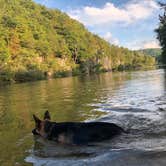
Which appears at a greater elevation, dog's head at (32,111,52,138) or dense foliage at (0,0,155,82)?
dense foliage at (0,0,155,82)

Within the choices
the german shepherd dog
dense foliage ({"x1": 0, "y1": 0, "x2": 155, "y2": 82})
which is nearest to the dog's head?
the german shepherd dog

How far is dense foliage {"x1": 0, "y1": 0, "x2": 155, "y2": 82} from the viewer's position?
96.9 m

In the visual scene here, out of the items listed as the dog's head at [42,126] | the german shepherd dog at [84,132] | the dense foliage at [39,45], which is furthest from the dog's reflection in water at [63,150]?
the dense foliage at [39,45]

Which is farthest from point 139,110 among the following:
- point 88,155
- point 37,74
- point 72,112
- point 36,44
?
point 36,44

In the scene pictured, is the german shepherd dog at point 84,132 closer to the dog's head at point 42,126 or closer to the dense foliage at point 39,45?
the dog's head at point 42,126

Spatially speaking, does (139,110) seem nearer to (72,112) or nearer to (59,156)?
(72,112)

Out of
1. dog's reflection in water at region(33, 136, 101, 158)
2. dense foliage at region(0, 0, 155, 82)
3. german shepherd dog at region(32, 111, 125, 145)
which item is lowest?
dog's reflection in water at region(33, 136, 101, 158)

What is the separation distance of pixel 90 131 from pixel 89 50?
17252cm

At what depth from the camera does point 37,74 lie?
301 ft

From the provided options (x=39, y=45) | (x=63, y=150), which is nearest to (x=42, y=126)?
(x=63, y=150)

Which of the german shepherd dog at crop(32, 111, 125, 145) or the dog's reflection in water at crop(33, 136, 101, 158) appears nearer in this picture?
the dog's reflection in water at crop(33, 136, 101, 158)

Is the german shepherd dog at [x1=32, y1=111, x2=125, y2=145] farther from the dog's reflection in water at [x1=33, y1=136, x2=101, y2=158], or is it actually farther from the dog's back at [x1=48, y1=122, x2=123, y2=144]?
the dog's reflection in water at [x1=33, y1=136, x2=101, y2=158]

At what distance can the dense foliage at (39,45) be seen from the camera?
9688 cm

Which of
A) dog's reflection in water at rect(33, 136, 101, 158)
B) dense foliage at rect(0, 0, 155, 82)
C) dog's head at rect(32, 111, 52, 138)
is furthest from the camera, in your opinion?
dense foliage at rect(0, 0, 155, 82)
